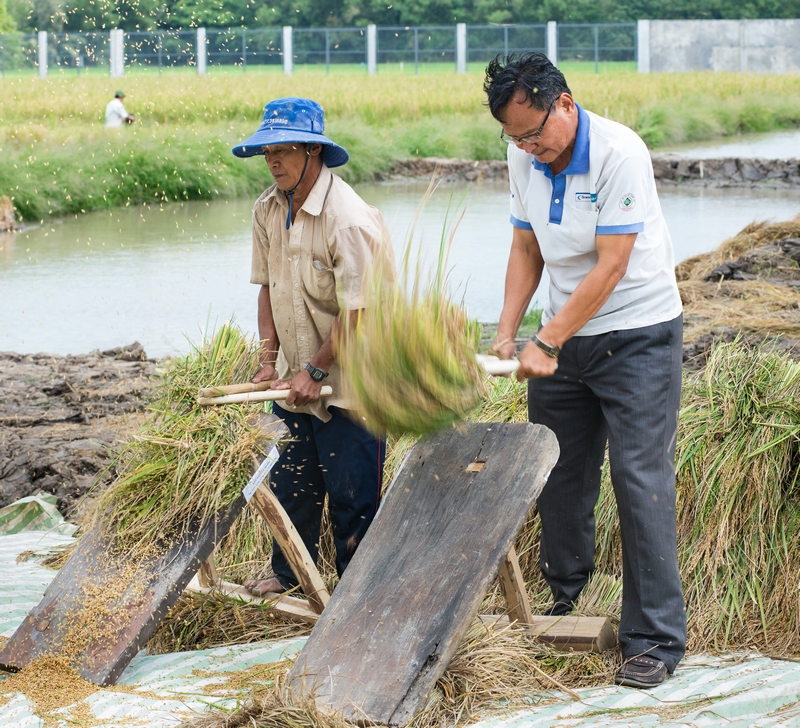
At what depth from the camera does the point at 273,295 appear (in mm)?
3543

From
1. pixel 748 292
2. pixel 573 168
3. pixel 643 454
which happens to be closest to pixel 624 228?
pixel 573 168

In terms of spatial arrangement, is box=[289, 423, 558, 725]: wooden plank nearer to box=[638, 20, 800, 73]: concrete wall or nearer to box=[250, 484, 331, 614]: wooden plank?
box=[250, 484, 331, 614]: wooden plank

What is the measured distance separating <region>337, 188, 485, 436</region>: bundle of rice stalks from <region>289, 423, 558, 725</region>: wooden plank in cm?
18

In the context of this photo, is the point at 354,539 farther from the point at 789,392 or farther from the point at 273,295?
the point at 789,392

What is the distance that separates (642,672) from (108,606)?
159cm

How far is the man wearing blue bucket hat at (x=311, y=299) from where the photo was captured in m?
3.34

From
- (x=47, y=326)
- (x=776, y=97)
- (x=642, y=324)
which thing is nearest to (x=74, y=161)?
(x=47, y=326)

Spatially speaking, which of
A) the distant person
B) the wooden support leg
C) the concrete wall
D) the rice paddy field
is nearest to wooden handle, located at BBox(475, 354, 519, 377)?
the wooden support leg

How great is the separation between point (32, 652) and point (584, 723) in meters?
1.63

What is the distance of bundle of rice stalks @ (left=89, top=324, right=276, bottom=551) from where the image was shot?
317 centimetres

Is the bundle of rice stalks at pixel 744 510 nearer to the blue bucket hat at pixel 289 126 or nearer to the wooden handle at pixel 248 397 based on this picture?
the wooden handle at pixel 248 397

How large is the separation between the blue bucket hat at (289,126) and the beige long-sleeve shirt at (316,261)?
0.14 m

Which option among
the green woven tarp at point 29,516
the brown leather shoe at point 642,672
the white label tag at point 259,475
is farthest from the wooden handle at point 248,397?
the green woven tarp at point 29,516

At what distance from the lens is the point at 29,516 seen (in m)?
4.70
